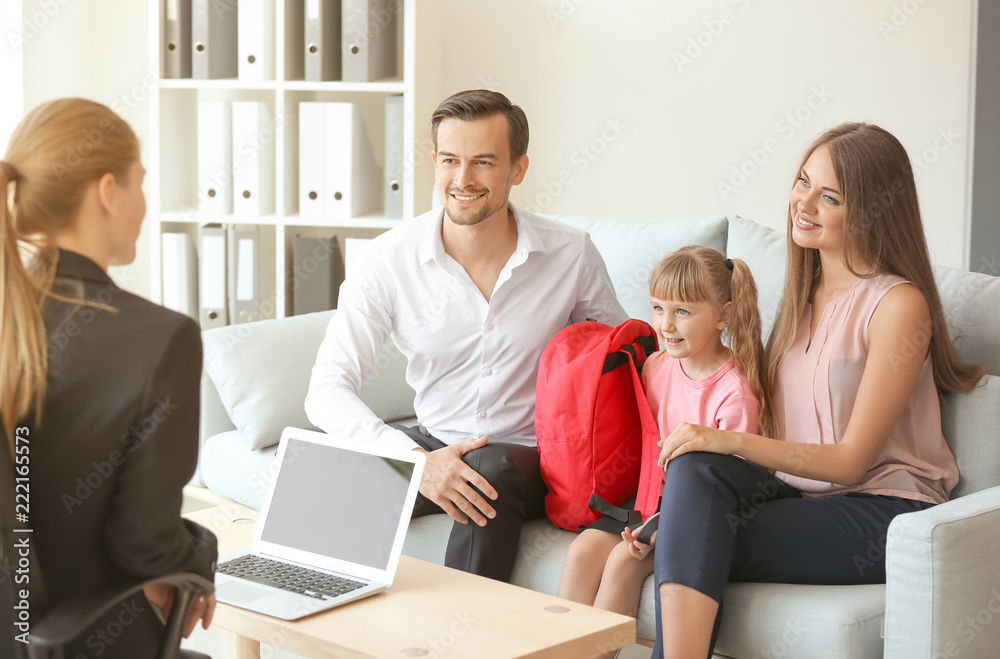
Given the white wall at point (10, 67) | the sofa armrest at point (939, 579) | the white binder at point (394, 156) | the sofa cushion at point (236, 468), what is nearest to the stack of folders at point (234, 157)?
the white binder at point (394, 156)

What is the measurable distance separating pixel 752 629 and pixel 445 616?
1.70 ft

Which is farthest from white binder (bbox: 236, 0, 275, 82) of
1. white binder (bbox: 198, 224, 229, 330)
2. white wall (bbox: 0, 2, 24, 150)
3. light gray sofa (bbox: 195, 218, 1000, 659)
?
light gray sofa (bbox: 195, 218, 1000, 659)

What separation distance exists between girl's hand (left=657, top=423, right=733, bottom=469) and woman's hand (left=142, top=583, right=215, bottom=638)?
2.57 ft

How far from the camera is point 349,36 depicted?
3.01 meters

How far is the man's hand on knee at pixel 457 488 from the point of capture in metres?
1.78

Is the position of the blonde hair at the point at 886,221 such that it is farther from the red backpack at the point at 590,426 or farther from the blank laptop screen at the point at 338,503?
the blank laptop screen at the point at 338,503

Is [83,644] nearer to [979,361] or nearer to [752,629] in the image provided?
[752,629]

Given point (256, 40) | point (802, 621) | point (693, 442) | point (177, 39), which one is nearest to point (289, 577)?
point (693, 442)

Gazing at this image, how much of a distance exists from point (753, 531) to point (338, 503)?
26.2 inches

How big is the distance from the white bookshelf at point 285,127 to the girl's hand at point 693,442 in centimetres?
157

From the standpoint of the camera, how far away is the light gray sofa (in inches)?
57.0

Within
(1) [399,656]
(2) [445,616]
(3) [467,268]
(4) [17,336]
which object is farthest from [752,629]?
→ (4) [17,336]

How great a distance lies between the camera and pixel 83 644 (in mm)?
1079

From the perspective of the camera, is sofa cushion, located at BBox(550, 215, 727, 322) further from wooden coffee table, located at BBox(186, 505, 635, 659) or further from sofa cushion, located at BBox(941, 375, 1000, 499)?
Result: wooden coffee table, located at BBox(186, 505, 635, 659)
